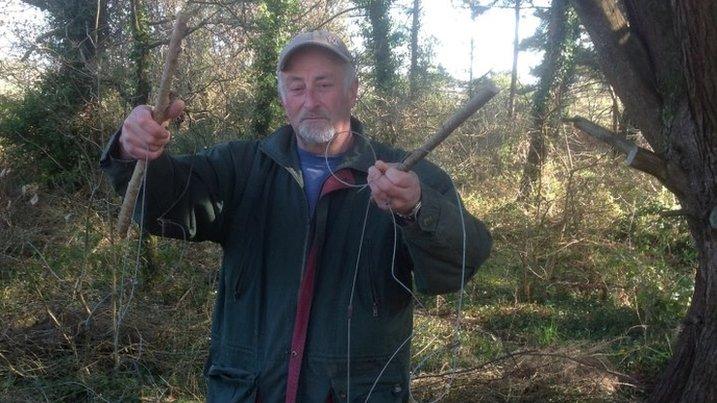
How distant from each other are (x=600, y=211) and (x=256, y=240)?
7332mm

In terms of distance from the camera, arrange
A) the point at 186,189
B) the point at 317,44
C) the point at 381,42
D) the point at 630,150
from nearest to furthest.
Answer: the point at 186,189
the point at 317,44
the point at 630,150
the point at 381,42

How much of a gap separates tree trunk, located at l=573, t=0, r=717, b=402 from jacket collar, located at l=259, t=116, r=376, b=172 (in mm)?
2640

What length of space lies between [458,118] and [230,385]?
1.21m

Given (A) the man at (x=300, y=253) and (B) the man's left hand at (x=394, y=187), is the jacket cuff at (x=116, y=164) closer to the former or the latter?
(A) the man at (x=300, y=253)

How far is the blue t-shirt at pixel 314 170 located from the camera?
2221 millimetres

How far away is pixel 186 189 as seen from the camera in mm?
2098

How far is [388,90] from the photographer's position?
12594 mm

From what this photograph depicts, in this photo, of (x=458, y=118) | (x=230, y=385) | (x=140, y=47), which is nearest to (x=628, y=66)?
(x=458, y=118)

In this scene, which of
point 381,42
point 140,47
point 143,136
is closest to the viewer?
point 143,136

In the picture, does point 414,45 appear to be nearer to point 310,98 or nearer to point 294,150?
point 310,98

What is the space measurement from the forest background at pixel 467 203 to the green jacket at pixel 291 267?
0.96 m

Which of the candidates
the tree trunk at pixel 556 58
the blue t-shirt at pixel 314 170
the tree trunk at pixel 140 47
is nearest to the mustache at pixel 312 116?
the blue t-shirt at pixel 314 170

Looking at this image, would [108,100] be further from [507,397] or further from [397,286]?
[397,286]

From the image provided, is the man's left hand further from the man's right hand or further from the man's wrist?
the man's right hand
